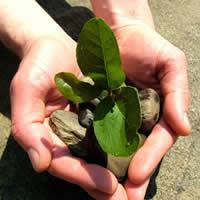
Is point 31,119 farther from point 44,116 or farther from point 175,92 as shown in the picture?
point 175,92

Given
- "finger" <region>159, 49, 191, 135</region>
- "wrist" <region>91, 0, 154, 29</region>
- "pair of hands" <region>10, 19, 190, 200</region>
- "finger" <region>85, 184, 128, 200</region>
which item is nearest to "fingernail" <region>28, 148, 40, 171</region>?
"pair of hands" <region>10, 19, 190, 200</region>

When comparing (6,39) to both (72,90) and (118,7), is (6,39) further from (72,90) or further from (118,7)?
(72,90)

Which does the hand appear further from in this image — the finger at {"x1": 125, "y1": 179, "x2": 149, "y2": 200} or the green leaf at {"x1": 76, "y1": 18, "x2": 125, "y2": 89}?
the green leaf at {"x1": 76, "y1": 18, "x2": 125, "y2": 89}

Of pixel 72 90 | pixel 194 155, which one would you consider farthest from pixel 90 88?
pixel 194 155

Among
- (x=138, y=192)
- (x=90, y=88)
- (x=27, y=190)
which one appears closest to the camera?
(x=90, y=88)

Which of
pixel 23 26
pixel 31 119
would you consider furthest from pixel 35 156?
pixel 23 26

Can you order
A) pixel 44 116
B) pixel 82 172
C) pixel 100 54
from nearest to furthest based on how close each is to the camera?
pixel 100 54 < pixel 82 172 < pixel 44 116

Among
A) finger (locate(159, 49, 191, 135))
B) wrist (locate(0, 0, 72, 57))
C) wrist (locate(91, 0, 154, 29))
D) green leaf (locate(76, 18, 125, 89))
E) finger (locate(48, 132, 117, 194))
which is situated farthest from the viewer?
wrist (locate(91, 0, 154, 29))
